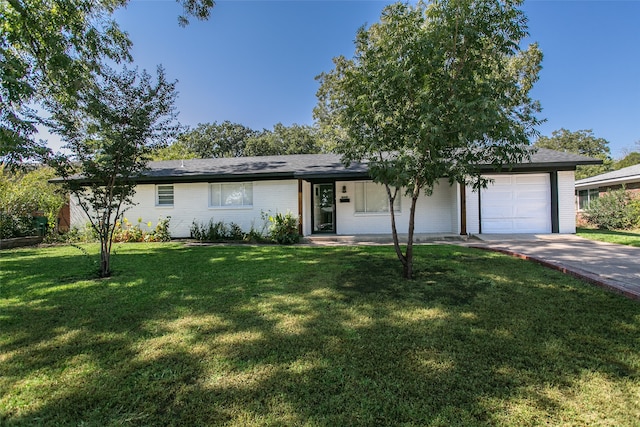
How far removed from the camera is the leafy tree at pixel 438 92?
13.9ft

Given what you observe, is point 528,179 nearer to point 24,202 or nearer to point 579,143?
point 24,202

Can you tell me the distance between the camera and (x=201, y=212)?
12.6 m

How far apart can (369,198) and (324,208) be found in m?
1.88

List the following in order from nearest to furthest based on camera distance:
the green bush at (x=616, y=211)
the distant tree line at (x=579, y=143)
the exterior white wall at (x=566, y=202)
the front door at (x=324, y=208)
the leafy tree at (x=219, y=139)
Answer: the exterior white wall at (x=566, y=202) → the front door at (x=324, y=208) → the green bush at (x=616, y=211) → the leafy tree at (x=219, y=139) → the distant tree line at (x=579, y=143)

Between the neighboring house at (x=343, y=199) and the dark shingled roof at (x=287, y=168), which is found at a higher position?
the dark shingled roof at (x=287, y=168)

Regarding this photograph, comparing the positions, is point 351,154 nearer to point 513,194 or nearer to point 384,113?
point 384,113

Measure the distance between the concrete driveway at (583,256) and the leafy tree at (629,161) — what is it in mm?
36376

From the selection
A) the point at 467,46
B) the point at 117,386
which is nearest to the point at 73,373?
the point at 117,386

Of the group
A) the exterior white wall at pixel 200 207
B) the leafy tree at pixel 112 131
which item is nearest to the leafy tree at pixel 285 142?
the exterior white wall at pixel 200 207

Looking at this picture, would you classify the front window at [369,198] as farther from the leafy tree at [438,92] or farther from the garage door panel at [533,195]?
the leafy tree at [438,92]

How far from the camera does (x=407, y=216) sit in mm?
12391

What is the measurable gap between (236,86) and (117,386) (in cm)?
1859

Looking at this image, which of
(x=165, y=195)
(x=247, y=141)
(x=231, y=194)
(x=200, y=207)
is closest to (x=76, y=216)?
(x=165, y=195)

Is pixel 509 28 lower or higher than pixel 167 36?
lower
